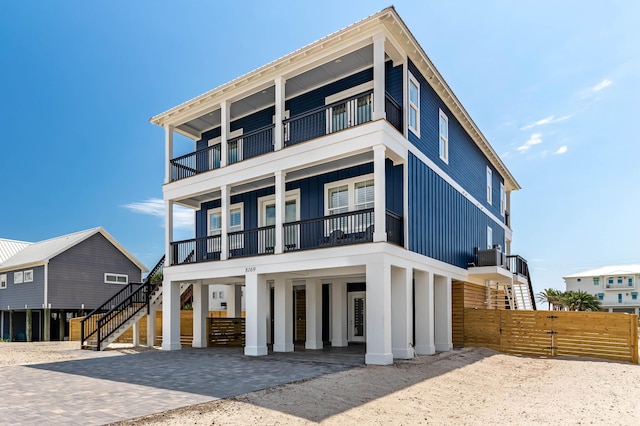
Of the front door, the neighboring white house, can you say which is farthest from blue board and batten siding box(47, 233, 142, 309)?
the neighboring white house

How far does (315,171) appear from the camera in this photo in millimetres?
17469

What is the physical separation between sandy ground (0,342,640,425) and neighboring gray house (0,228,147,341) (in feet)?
88.8

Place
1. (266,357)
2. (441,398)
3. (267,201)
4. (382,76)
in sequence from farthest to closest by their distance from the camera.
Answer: (267,201), (266,357), (382,76), (441,398)

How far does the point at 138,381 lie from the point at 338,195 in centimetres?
878

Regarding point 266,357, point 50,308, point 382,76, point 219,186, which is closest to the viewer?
point 382,76

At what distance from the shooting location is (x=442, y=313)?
18.2 metres

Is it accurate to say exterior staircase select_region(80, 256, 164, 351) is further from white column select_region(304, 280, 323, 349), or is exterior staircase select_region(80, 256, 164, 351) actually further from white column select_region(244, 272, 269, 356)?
white column select_region(304, 280, 323, 349)

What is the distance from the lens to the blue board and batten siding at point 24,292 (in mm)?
32806

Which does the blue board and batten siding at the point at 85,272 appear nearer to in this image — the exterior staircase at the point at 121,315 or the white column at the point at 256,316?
the exterior staircase at the point at 121,315

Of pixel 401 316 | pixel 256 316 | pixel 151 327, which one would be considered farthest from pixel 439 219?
pixel 151 327

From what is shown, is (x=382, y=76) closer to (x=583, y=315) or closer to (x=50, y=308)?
(x=583, y=315)

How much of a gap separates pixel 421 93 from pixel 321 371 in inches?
390

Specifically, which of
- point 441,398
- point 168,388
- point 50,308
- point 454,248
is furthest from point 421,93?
point 50,308

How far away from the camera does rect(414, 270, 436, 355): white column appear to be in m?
16.5
